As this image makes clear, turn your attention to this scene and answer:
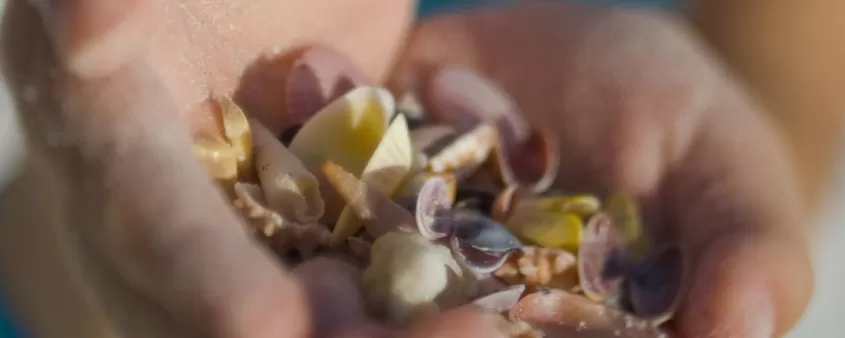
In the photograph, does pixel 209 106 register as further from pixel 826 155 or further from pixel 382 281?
pixel 826 155

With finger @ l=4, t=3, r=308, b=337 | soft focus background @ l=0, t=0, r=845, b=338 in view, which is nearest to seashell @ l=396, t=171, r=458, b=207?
finger @ l=4, t=3, r=308, b=337

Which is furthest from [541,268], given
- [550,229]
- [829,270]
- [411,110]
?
[829,270]

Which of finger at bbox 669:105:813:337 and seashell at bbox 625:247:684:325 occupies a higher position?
finger at bbox 669:105:813:337

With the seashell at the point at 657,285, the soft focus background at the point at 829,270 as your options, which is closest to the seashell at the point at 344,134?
the seashell at the point at 657,285

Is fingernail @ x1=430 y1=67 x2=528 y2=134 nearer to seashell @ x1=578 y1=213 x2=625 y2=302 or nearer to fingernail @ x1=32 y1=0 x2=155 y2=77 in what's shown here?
seashell @ x1=578 y1=213 x2=625 y2=302

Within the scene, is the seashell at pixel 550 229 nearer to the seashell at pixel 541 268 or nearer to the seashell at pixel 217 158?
the seashell at pixel 541 268

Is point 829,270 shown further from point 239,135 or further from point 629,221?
point 239,135
